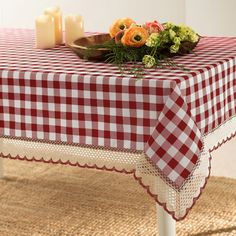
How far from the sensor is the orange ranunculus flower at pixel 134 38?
243 centimetres

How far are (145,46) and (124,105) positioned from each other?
0.38 metres

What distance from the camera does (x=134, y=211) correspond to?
291cm

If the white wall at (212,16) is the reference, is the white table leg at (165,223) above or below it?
below

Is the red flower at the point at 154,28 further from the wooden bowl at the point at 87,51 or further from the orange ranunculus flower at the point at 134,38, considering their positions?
the wooden bowl at the point at 87,51

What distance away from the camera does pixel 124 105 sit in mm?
2168

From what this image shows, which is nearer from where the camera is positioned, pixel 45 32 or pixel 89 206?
pixel 45 32

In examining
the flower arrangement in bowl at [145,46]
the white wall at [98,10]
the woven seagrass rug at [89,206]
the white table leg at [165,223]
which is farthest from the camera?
the white wall at [98,10]

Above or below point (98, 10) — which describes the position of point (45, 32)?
above

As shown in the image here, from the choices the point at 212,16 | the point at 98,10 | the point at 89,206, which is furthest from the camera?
the point at 98,10

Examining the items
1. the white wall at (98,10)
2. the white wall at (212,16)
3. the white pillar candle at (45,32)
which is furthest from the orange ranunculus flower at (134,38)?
the white wall at (98,10)

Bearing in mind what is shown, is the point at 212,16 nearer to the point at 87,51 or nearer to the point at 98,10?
the point at 98,10

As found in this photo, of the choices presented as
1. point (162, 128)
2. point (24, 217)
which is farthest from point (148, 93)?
point (24, 217)

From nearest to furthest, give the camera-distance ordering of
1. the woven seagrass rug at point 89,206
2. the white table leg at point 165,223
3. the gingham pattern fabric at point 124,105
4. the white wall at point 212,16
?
the gingham pattern fabric at point 124,105, the white table leg at point 165,223, the woven seagrass rug at point 89,206, the white wall at point 212,16

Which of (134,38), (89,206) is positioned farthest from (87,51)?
(89,206)
